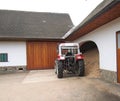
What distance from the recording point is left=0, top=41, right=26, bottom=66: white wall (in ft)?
44.2

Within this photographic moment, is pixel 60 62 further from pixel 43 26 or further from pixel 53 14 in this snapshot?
pixel 53 14

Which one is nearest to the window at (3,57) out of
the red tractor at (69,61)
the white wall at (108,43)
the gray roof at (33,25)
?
the gray roof at (33,25)

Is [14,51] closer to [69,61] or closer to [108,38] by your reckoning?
[69,61]

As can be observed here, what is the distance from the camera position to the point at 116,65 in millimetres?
7156

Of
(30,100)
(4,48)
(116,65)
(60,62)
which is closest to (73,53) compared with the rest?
(60,62)

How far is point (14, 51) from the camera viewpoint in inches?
539

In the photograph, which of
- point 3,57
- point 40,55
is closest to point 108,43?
point 40,55

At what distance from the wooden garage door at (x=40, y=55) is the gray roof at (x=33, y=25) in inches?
37.0

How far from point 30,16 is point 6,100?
1342 cm

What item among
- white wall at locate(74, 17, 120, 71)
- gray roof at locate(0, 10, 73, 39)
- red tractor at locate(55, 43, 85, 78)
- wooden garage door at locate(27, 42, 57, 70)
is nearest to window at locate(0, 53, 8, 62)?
gray roof at locate(0, 10, 73, 39)

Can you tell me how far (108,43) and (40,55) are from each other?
7732mm

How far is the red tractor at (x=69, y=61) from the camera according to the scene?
9031 mm

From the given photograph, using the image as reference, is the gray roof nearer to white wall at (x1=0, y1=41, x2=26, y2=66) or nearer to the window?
white wall at (x1=0, y1=41, x2=26, y2=66)

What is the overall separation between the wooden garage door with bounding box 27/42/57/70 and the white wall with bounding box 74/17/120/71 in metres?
6.08
